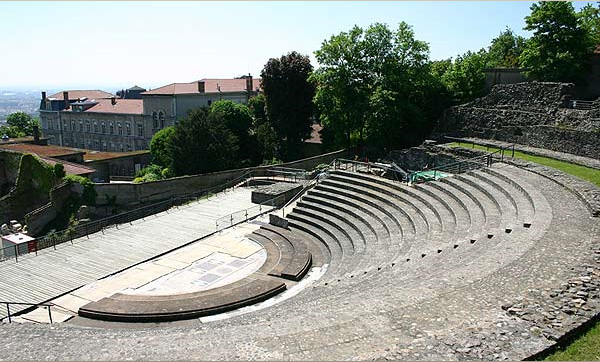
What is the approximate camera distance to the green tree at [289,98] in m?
37.1

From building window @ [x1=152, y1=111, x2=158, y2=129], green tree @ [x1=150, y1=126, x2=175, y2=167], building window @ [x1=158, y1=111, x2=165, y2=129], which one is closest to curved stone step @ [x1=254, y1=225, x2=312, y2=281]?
green tree @ [x1=150, y1=126, x2=175, y2=167]

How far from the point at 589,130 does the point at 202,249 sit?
19751 mm

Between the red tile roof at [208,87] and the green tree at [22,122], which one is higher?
the red tile roof at [208,87]

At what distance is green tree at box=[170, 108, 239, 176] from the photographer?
3428 cm

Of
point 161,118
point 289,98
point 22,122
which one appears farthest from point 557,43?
point 22,122

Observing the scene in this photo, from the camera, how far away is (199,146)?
3431 centimetres

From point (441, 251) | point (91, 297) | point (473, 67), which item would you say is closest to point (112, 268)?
point (91, 297)

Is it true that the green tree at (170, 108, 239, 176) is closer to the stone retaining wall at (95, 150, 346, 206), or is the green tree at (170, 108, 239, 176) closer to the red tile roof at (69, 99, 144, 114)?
the stone retaining wall at (95, 150, 346, 206)

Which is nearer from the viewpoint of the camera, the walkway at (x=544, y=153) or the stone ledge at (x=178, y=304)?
the stone ledge at (x=178, y=304)

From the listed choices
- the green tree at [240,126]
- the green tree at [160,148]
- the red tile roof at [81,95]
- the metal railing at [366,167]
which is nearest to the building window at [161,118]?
the green tree at [160,148]

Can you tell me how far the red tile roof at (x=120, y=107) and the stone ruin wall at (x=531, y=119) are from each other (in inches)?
1642

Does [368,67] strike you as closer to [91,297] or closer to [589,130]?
[589,130]

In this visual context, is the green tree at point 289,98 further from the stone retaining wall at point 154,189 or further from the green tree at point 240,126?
the stone retaining wall at point 154,189

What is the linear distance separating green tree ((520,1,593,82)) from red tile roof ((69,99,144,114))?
45244 mm
